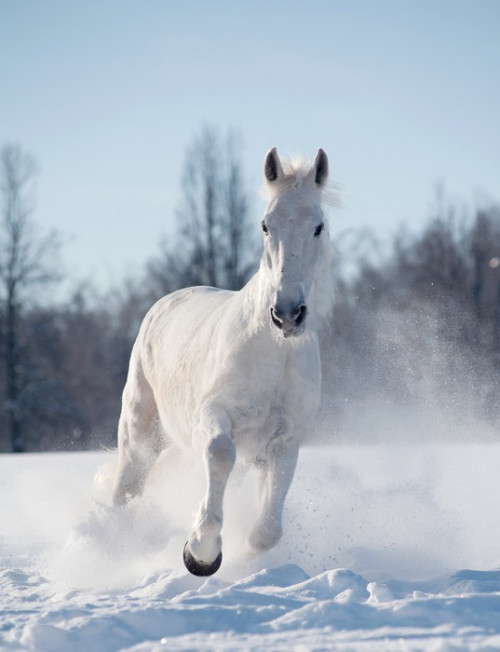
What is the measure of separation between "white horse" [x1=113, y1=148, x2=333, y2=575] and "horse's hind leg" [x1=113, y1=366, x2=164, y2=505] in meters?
1.01

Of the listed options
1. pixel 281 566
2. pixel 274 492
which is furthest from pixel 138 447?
pixel 281 566

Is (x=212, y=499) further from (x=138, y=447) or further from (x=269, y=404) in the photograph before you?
(x=138, y=447)

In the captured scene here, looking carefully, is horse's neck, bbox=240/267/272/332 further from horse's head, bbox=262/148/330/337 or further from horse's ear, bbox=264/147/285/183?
horse's ear, bbox=264/147/285/183

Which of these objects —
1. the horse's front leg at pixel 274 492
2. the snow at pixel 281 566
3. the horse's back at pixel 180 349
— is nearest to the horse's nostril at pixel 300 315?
the horse's front leg at pixel 274 492

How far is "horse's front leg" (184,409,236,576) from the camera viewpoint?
4430 mm

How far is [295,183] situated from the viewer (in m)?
4.89

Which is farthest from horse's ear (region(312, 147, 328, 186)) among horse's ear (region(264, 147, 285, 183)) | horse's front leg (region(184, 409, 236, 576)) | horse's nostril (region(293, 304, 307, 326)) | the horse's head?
horse's front leg (region(184, 409, 236, 576))

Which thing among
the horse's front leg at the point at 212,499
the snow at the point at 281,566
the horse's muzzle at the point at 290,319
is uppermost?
the horse's muzzle at the point at 290,319

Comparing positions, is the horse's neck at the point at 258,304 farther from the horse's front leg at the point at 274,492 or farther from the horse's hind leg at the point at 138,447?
the horse's hind leg at the point at 138,447

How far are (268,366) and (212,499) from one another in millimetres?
815

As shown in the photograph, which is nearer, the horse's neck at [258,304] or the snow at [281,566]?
the snow at [281,566]

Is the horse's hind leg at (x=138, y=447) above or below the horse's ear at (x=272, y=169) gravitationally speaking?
below

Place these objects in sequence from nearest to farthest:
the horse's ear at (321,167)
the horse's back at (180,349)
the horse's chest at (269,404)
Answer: the horse's chest at (269,404)
the horse's ear at (321,167)
the horse's back at (180,349)

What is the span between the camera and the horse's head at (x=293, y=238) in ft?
14.5
